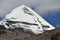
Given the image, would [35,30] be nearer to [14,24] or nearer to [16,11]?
[14,24]

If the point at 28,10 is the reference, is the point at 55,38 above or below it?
below

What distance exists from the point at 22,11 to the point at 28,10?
418 centimetres

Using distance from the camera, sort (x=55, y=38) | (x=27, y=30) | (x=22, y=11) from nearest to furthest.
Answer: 1. (x=55, y=38)
2. (x=27, y=30)
3. (x=22, y=11)

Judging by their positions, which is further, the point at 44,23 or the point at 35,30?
the point at 44,23

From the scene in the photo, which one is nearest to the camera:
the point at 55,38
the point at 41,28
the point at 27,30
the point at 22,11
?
the point at 55,38

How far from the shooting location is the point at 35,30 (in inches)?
5512

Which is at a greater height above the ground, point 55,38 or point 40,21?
point 40,21

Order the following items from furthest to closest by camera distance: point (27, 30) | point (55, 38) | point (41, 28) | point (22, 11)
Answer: point (22, 11)
point (41, 28)
point (27, 30)
point (55, 38)

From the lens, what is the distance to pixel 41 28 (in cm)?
14888

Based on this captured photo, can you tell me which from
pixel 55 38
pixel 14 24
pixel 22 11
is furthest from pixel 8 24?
pixel 55 38

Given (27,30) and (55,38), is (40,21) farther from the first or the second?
(55,38)

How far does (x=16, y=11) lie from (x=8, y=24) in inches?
529

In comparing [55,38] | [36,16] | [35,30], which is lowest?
[55,38]

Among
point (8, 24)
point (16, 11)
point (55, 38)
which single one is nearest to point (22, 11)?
point (16, 11)
